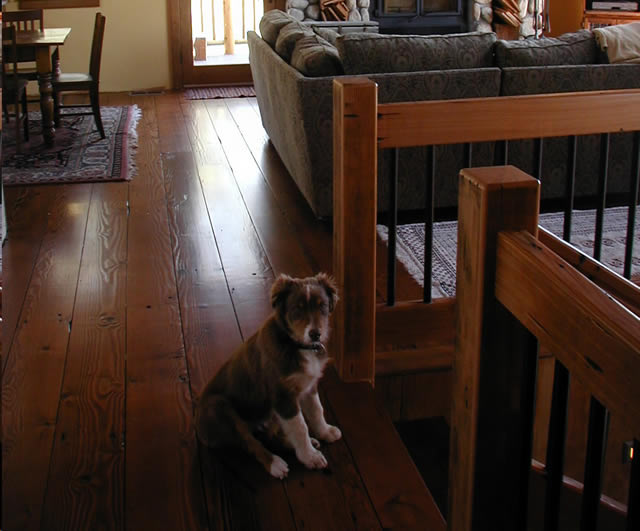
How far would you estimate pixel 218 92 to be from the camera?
24.7 feet

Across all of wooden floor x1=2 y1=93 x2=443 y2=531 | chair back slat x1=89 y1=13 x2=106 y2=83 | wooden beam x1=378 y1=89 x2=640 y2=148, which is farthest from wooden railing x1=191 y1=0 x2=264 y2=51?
wooden beam x1=378 y1=89 x2=640 y2=148

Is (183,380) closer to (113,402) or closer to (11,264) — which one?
(113,402)

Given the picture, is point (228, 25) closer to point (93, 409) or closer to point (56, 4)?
point (56, 4)

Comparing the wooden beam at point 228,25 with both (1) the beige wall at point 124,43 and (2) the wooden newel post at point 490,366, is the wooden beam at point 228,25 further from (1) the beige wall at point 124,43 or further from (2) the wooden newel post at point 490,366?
(2) the wooden newel post at point 490,366

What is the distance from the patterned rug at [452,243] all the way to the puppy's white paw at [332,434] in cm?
105

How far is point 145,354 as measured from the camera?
2.71 m

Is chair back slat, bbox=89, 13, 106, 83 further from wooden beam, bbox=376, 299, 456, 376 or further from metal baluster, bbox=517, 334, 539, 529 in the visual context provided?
metal baluster, bbox=517, 334, 539, 529

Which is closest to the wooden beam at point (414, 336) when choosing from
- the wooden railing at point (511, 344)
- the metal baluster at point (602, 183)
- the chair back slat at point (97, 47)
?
the metal baluster at point (602, 183)

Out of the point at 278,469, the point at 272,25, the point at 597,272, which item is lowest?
the point at 278,469

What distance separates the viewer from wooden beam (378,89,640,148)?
89.8 inches

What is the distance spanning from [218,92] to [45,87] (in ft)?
7.49

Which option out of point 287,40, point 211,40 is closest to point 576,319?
point 287,40

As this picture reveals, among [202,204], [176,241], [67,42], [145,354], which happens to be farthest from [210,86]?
[145,354]

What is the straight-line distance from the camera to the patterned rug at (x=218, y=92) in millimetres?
7324
